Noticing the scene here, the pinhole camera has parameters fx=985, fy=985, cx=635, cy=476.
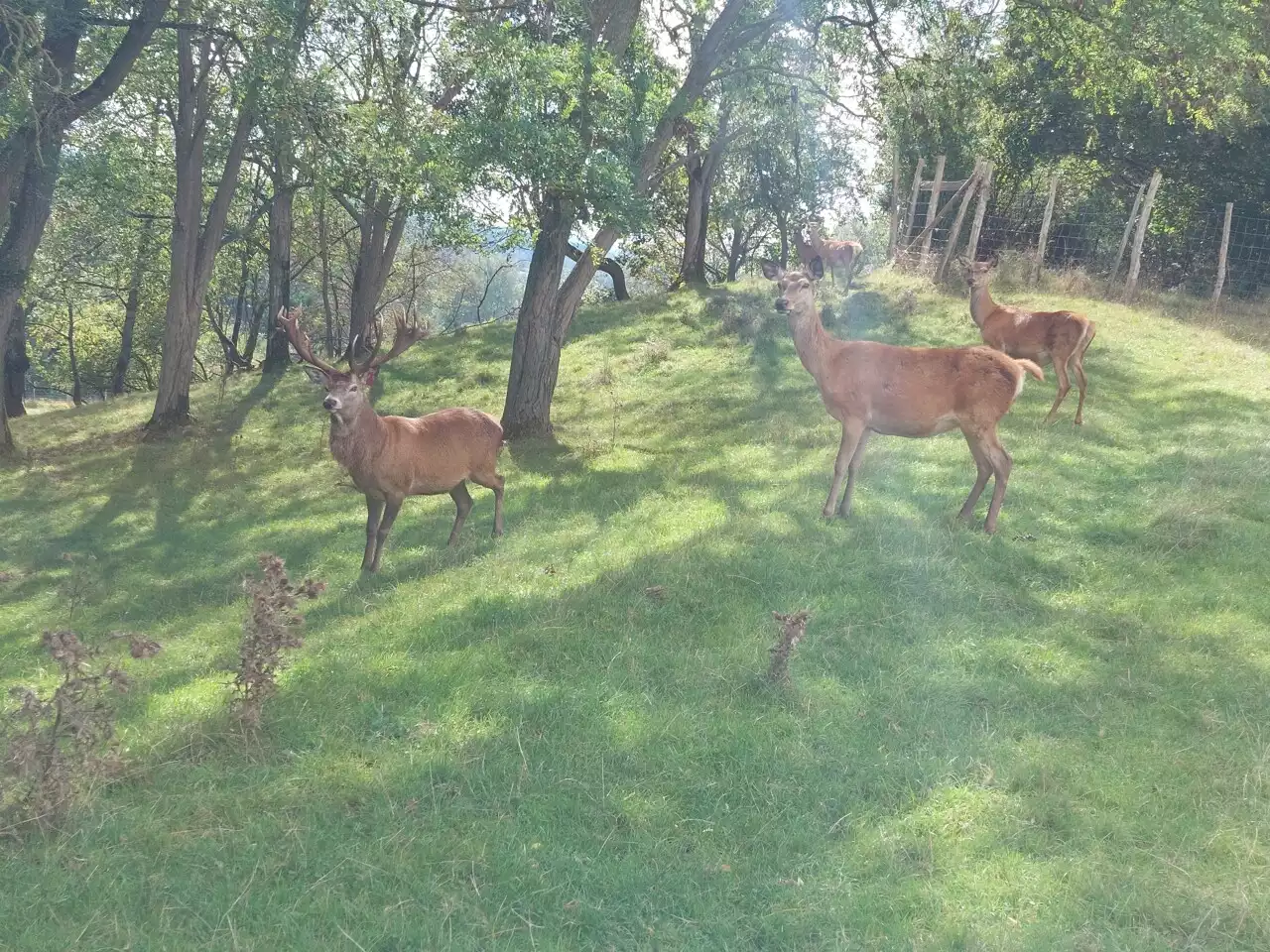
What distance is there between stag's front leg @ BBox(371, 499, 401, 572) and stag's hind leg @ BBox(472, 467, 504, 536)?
98 centimetres

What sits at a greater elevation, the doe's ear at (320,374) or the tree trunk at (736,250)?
the tree trunk at (736,250)

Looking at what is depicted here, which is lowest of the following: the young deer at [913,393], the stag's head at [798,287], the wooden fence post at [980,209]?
the young deer at [913,393]

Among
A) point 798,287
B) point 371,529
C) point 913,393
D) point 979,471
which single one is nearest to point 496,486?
point 371,529

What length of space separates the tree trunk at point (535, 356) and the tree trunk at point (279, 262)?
8439 mm

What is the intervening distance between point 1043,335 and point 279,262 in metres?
15.8

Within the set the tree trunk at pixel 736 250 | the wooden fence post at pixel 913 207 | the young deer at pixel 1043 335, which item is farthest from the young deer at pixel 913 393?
the tree trunk at pixel 736 250

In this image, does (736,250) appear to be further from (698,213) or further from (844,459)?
(844,459)

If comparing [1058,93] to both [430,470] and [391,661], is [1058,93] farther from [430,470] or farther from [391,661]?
[391,661]

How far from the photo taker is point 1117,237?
21.5 metres

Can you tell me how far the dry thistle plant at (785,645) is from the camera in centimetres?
530

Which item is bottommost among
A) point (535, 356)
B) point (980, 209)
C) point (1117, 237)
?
point (535, 356)

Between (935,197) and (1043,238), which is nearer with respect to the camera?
(1043,238)

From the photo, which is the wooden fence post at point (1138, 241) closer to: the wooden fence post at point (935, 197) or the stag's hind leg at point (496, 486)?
the wooden fence post at point (935, 197)

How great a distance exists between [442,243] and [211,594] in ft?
15.2
